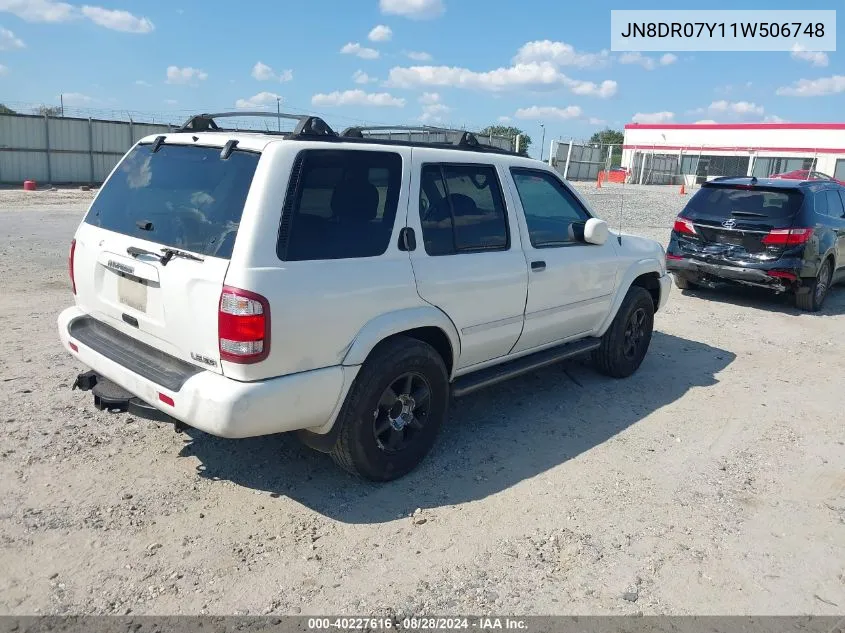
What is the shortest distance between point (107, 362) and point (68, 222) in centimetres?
1254

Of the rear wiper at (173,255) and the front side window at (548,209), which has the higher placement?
the front side window at (548,209)

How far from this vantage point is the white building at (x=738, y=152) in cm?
4688

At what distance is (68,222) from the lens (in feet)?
47.8

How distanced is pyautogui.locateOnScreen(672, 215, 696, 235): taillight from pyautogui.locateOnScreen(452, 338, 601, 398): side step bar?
→ 15.0ft

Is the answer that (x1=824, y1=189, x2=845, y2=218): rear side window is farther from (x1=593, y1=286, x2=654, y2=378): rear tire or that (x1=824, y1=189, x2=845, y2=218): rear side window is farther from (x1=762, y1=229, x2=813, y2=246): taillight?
(x1=593, y1=286, x2=654, y2=378): rear tire

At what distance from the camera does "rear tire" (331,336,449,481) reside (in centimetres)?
369

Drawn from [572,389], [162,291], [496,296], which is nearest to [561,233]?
[496,296]

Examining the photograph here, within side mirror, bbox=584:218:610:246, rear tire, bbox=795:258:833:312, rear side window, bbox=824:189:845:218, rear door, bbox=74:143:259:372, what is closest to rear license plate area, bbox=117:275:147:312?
rear door, bbox=74:143:259:372

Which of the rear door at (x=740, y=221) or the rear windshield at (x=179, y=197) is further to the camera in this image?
the rear door at (x=740, y=221)

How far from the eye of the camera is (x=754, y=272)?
8.77 m

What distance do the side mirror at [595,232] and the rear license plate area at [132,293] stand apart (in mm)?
3150

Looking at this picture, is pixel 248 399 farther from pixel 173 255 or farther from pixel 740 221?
pixel 740 221

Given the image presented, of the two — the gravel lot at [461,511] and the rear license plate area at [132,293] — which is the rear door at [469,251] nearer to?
the gravel lot at [461,511]

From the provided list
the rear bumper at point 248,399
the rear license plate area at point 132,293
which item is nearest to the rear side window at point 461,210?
the rear bumper at point 248,399
